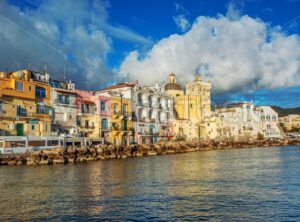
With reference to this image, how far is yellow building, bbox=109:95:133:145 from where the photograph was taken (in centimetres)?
7612

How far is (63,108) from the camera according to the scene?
6475cm

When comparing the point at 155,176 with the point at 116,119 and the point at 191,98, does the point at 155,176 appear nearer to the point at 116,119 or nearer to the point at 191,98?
the point at 116,119

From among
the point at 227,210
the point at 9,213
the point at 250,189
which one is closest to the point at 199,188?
the point at 250,189

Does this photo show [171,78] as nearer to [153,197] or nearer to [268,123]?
[268,123]

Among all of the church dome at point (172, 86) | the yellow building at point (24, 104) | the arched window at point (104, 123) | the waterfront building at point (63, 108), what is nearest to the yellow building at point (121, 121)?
the arched window at point (104, 123)

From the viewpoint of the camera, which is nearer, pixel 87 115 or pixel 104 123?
pixel 87 115

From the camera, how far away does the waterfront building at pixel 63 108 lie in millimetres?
63156

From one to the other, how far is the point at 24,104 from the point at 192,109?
204 feet

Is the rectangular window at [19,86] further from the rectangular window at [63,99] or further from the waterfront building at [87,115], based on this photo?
the waterfront building at [87,115]

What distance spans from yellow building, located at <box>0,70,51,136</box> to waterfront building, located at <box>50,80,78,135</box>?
1.61m

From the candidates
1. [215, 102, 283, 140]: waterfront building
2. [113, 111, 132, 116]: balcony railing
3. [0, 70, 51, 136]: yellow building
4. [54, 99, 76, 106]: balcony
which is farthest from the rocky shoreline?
[215, 102, 283, 140]: waterfront building

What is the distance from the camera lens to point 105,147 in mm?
64625

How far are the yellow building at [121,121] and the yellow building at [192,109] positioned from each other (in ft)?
69.8

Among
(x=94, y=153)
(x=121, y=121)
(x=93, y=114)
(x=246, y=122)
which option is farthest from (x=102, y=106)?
(x=246, y=122)
